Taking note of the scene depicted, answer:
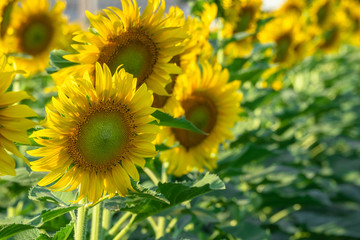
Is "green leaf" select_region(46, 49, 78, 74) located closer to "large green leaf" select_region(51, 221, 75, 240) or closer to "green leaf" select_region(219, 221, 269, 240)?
"large green leaf" select_region(51, 221, 75, 240)

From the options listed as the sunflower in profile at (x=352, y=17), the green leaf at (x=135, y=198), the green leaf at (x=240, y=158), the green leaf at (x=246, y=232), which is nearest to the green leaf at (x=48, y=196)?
the green leaf at (x=135, y=198)

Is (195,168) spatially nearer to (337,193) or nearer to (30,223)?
(30,223)

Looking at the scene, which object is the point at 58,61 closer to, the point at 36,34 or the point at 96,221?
the point at 96,221

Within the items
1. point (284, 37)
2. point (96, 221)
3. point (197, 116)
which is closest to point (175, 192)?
point (96, 221)

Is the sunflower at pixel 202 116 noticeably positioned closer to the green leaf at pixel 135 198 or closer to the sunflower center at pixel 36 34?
the green leaf at pixel 135 198

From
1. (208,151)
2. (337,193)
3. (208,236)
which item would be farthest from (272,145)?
(337,193)

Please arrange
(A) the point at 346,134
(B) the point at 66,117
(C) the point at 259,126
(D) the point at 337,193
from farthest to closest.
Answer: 1. (A) the point at 346,134
2. (D) the point at 337,193
3. (C) the point at 259,126
4. (B) the point at 66,117
